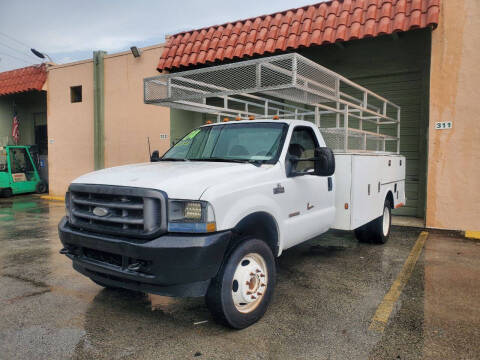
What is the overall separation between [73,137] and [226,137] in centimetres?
1242

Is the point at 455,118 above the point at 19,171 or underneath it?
above

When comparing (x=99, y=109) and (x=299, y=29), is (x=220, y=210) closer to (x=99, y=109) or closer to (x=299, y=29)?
(x=299, y=29)

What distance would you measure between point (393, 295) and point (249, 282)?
1976 millimetres

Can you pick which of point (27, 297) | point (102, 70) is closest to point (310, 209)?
point (27, 297)

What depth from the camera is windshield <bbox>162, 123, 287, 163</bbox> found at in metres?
4.54

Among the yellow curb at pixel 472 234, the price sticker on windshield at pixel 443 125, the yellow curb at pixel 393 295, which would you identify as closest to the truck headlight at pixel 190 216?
the yellow curb at pixel 393 295

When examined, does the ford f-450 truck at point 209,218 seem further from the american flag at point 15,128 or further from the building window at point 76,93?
the american flag at point 15,128

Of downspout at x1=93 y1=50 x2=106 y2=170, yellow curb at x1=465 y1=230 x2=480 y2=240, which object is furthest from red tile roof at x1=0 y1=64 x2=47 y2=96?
yellow curb at x1=465 y1=230 x2=480 y2=240

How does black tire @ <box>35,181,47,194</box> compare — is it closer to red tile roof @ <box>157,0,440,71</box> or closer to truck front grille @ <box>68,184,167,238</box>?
red tile roof @ <box>157,0,440,71</box>

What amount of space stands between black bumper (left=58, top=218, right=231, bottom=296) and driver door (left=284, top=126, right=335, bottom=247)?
49.2 inches

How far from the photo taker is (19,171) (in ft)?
54.0

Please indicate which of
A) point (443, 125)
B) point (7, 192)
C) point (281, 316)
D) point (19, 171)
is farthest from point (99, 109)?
point (281, 316)

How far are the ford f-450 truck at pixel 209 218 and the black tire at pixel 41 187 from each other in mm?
14374

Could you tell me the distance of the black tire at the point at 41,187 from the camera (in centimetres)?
1697
